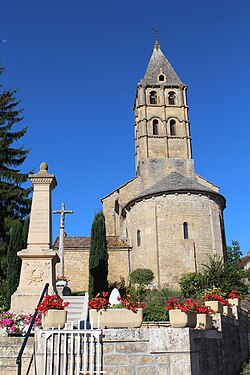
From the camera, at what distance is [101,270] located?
2516 cm

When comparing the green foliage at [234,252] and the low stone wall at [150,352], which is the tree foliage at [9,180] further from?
the green foliage at [234,252]

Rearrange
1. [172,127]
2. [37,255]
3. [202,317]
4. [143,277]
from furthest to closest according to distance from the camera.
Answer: [172,127] → [143,277] → [37,255] → [202,317]

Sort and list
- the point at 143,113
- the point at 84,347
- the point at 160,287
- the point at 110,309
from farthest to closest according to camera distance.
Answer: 1. the point at 143,113
2. the point at 160,287
3. the point at 110,309
4. the point at 84,347

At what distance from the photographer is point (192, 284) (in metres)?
25.6

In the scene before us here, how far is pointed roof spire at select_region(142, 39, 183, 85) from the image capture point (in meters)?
41.7

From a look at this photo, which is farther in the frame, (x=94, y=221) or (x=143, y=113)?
(x=143, y=113)

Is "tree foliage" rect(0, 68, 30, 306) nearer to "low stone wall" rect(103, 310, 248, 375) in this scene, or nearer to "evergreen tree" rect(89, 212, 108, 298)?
"evergreen tree" rect(89, 212, 108, 298)

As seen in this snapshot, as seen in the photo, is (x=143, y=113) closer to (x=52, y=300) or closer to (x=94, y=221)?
(x=94, y=221)

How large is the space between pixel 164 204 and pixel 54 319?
903 inches

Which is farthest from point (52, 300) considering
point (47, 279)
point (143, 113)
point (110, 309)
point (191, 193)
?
point (143, 113)

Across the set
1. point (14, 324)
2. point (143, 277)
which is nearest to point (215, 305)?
point (14, 324)

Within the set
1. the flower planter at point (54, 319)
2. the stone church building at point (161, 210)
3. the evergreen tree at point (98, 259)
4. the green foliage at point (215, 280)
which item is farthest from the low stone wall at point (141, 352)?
the stone church building at point (161, 210)

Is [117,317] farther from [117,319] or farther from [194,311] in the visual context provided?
[194,311]

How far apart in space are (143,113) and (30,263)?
30201 millimetres
